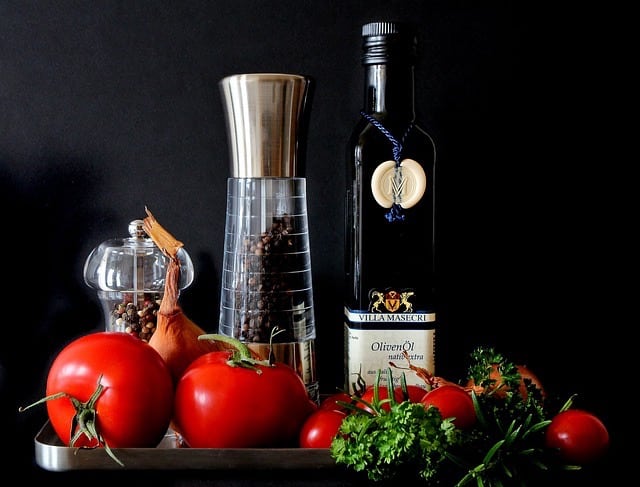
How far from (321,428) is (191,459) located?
118 millimetres

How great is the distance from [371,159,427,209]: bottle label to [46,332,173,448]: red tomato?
A: 284 mm

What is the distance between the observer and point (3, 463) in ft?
2.68

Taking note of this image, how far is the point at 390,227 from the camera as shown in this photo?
904 millimetres

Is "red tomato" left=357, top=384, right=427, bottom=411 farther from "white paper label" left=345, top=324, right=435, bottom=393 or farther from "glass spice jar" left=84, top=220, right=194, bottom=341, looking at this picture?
"glass spice jar" left=84, top=220, right=194, bottom=341

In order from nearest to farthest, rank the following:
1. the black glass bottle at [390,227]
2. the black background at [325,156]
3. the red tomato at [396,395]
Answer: the red tomato at [396,395] < the black glass bottle at [390,227] < the black background at [325,156]

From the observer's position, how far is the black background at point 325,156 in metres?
1.02

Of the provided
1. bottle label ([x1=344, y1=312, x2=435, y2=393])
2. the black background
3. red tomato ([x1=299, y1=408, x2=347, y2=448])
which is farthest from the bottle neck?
red tomato ([x1=299, y1=408, x2=347, y2=448])

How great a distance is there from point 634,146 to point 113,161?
0.62m

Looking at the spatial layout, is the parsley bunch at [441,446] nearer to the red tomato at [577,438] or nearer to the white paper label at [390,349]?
the red tomato at [577,438]

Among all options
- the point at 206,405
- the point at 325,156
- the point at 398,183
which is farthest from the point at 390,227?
the point at 206,405

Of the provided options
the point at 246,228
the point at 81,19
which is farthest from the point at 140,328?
the point at 81,19

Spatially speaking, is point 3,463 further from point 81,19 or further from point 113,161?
point 81,19

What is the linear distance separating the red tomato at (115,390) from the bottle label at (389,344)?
8.4 inches

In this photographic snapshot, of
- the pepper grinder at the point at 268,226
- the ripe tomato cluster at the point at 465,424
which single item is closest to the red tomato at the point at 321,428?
the ripe tomato cluster at the point at 465,424
